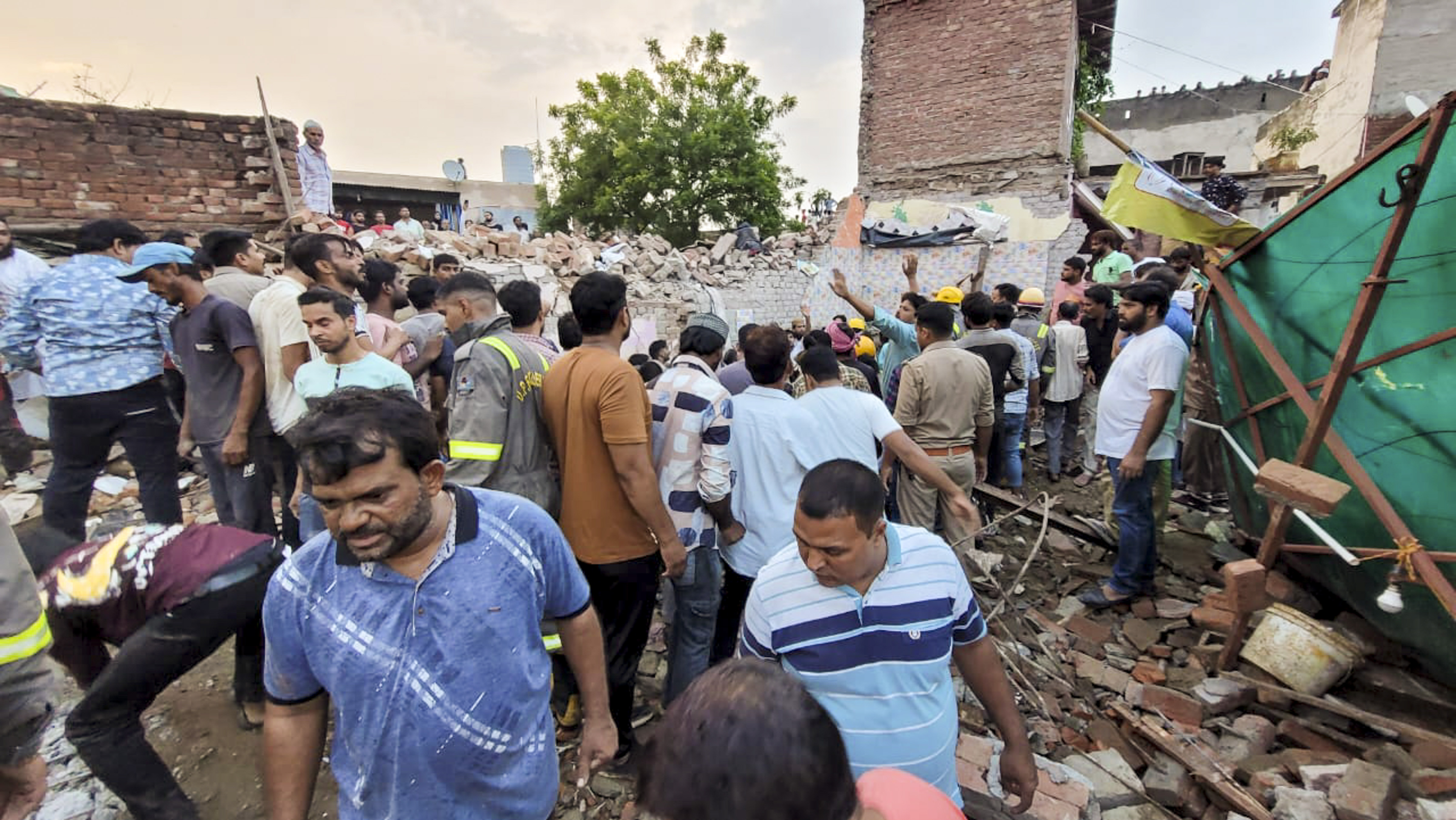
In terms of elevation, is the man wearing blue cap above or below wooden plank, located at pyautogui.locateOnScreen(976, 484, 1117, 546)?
above

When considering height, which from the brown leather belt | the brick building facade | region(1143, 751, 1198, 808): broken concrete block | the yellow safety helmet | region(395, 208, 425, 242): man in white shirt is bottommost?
region(1143, 751, 1198, 808): broken concrete block

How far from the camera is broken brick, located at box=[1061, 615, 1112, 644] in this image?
11.4ft

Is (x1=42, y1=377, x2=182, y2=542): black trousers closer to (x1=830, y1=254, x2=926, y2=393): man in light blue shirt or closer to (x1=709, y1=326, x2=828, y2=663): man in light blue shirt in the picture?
(x1=709, y1=326, x2=828, y2=663): man in light blue shirt

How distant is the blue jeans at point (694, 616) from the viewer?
2600mm

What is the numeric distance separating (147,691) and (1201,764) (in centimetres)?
397

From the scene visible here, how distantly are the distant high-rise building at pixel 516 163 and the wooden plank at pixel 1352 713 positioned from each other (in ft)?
93.6

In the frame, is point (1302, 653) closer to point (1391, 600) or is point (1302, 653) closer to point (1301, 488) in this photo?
point (1391, 600)

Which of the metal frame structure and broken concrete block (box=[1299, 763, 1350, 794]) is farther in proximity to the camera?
the metal frame structure

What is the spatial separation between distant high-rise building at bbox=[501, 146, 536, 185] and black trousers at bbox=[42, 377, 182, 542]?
83.8 ft

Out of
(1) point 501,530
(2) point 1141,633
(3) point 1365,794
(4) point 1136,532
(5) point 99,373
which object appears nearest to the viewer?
(1) point 501,530

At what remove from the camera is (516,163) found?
2653 cm

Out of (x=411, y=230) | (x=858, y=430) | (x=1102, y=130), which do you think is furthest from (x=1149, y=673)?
(x=411, y=230)

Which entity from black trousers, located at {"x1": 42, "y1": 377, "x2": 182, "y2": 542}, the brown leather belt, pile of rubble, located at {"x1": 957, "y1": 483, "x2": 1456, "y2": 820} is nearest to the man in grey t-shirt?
black trousers, located at {"x1": 42, "y1": 377, "x2": 182, "y2": 542}

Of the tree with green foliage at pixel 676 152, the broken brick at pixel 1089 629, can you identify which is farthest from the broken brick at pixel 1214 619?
the tree with green foliage at pixel 676 152
